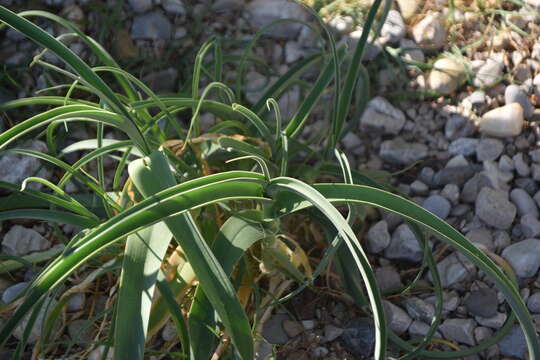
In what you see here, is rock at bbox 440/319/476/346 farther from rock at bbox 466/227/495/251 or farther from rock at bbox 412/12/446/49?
rock at bbox 412/12/446/49

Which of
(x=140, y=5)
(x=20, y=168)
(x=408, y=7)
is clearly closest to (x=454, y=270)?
(x=408, y=7)

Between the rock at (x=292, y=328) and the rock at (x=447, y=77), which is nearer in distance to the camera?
the rock at (x=292, y=328)

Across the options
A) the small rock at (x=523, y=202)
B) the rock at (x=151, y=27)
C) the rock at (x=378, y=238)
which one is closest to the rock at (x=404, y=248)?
the rock at (x=378, y=238)

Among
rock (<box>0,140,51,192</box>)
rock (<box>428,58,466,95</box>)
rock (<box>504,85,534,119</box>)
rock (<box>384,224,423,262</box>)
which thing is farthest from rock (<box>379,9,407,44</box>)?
rock (<box>0,140,51,192</box>)

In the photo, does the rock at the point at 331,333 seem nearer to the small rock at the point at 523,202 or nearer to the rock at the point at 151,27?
Answer: the small rock at the point at 523,202

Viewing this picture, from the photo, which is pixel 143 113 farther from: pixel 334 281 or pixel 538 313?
pixel 538 313

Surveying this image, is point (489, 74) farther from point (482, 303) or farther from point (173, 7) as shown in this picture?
point (173, 7)
